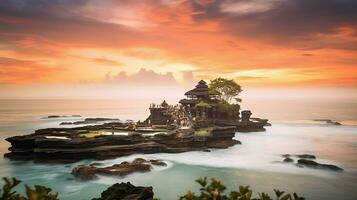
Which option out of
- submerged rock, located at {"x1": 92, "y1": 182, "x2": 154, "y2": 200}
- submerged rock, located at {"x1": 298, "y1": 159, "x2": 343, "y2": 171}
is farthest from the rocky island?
submerged rock, located at {"x1": 92, "y1": 182, "x2": 154, "y2": 200}

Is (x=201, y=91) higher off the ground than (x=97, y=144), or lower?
higher

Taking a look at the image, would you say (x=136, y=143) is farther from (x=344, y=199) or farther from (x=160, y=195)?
(x=344, y=199)

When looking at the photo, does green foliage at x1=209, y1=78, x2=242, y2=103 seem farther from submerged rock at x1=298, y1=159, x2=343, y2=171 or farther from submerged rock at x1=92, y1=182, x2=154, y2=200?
submerged rock at x1=92, y1=182, x2=154, y2=200

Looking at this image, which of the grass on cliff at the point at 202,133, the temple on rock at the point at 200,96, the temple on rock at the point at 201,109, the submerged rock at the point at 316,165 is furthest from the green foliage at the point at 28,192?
the temple on rock at the point at 200,96

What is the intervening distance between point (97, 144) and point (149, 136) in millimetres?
7583

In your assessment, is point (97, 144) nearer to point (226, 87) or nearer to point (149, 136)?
point (149, 136)

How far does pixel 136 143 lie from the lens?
41188mm

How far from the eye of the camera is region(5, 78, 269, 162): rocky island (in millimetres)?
37656

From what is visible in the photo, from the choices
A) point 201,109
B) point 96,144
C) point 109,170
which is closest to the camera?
point 109,170

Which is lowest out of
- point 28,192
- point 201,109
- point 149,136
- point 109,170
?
point 109,170

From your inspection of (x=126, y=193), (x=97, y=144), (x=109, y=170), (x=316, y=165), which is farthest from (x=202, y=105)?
(x=126, y=193)

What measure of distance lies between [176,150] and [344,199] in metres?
21.8

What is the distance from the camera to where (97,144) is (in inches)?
1523

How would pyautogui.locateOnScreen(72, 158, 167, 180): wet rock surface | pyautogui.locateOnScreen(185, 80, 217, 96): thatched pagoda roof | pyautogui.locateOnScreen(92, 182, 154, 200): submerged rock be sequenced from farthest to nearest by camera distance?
pyautogui.locateOnScreen(185, 80, 217, 96): thatched pagoda roof
pyautogui.locateOnScreen(72, 158, 167, 180): wet rock surface
pyautogui.locateOnScreen(92, 182, 154, 200): submerged rock
